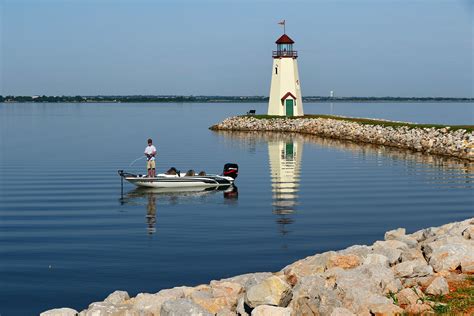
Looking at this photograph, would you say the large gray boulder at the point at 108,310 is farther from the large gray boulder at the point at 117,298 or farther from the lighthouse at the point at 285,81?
the lighthouse at the point at 285,81

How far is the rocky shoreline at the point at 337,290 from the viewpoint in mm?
11180

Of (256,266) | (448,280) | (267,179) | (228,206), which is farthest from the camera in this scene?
(267,179)

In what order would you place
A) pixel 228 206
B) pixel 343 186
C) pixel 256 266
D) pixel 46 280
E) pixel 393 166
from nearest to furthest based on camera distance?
pixel 46 280
pixel 256 266
pixel 228 206
pixel 343 186
pixel 393 166

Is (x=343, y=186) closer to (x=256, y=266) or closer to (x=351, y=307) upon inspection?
(x=256, y=266)

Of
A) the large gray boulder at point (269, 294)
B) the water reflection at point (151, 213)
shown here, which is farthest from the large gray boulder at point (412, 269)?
the water reflection at point (151, 213)

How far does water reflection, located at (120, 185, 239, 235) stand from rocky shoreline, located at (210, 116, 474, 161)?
2269 cm

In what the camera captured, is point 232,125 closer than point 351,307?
No

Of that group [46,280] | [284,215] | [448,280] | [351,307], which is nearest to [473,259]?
[448,280]

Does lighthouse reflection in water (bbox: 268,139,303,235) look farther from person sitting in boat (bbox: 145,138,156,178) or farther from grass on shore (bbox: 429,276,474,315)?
grass on shore (bbox: 429,276,474,315)

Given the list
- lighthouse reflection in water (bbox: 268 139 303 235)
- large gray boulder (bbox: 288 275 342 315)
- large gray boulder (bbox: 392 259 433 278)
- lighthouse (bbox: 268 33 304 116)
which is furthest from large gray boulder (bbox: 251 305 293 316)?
lighthouse (bbox: 268 33 304 116)

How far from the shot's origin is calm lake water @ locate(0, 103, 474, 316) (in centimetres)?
1738

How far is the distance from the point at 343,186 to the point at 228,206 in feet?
28.1

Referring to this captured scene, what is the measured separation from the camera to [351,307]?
11.3 m

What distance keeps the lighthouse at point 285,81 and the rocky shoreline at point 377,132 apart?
2.12 m
